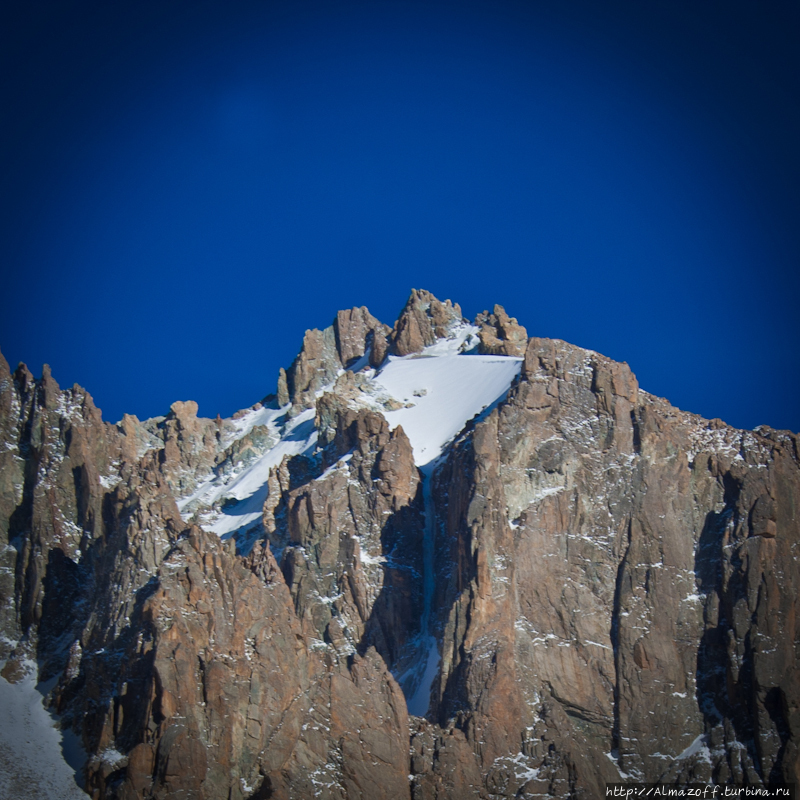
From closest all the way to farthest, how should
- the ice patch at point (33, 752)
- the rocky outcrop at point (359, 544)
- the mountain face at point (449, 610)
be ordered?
the mountain face at point (449, 610) → the ice patch at point (33, 752) → the rocky outcrop at point (359, 544)

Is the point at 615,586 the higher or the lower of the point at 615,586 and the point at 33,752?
the higher

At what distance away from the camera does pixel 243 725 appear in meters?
127

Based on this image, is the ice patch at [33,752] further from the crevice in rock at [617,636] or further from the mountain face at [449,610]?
the crevice in rock at [617,636]

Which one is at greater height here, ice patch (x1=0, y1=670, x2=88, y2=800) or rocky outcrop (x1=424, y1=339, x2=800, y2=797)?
rocky outcrop (x1=424, y1=339, x2=800, y2=797)

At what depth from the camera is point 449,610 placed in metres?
147

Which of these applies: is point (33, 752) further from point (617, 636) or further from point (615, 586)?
point (615, 586)

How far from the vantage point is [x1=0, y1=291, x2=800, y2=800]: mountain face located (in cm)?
12769

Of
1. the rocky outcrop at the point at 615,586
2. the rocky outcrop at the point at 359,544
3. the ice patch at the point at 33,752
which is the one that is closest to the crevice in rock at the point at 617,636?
the rocky outcrop at the point at 615,586

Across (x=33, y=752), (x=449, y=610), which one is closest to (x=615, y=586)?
(x=449, y=610)

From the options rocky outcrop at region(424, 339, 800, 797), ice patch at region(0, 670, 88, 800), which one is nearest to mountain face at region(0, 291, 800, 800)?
rocky outcrop at region(424, 339, 800, 797)

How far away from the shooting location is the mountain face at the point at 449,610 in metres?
128

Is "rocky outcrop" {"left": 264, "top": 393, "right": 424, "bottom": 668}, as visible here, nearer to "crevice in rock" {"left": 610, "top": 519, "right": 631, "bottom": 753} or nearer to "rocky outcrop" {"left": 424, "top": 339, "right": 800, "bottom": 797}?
"rocky outcrop" {"left": 424, "top": 339, "right": 800, "bottom": 797}

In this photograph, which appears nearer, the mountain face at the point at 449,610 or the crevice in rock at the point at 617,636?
the mountain face at the point at 449,610

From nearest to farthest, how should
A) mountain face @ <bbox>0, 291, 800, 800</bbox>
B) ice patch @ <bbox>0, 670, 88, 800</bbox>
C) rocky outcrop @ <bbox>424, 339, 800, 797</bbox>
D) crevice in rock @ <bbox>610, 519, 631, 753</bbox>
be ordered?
1. mountain face @ <bbox>0, 291, 800, 800</bbox>
2. ice patch @ <bbox>0, 670, 88, 800</bbox>
3. rocky outcrop @ <bbox>424, 339, 800, 797</bbox>
4. crevice in rock @ <bbox>610, 519, 631, 753</bbox>
